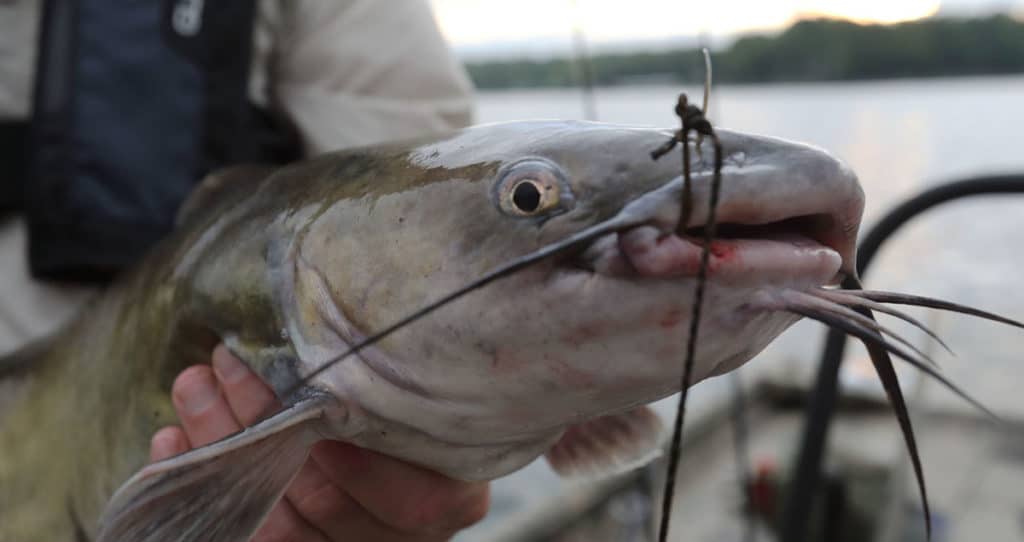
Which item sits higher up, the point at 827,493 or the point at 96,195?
the point at 96,195

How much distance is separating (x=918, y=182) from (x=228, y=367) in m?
16.0

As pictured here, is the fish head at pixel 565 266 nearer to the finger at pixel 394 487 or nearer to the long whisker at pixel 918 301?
the long whisker at pixel 918 301

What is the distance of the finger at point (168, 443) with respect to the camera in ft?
4.21

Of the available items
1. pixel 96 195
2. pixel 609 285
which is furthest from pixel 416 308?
pixel 96 195

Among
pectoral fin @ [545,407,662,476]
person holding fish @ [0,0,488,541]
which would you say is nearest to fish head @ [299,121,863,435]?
pectoral fin @ [545,407,662,476]

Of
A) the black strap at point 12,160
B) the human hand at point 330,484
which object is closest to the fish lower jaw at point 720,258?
the human hand at point 330,484

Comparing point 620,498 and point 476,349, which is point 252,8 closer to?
point 476,349

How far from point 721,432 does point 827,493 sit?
4.24ft

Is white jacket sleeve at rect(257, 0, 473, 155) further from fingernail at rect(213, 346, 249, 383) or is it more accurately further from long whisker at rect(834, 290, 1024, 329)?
long whisker at rect(834, 290, 1024, 329)

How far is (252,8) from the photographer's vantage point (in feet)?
6.07

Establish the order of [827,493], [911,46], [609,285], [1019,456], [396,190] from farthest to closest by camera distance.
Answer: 1. [911,46]
2. [1019,456]
3. [827,493]
4. [396,190]
5. [609,285]

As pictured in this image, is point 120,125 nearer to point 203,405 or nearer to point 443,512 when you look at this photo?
point 203,405

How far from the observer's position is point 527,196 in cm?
86

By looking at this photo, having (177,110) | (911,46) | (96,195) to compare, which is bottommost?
(911,46)
